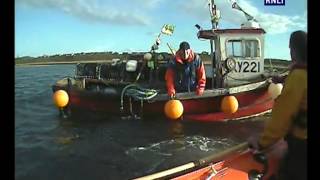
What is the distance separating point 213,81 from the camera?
3900mm

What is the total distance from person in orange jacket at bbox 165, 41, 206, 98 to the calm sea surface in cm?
31

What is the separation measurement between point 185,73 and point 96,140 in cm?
87

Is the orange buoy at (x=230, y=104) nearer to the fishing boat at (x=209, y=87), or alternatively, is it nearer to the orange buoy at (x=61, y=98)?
the fishing boat at (x=209, y=87)

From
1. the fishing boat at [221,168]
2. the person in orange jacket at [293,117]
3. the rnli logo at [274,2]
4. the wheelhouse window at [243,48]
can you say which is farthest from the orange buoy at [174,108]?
the person in orange jacket at [293,117]

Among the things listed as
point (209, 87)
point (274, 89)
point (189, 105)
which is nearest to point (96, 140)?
point (189, 105)

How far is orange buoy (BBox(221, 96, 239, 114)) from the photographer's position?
345 centimetres

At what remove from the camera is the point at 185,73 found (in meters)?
3.54

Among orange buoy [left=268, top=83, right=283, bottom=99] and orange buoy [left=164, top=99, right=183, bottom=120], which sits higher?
orange buoy [left=268, top=83, right=283, bottom=99]

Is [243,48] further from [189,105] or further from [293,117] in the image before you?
[293,117]

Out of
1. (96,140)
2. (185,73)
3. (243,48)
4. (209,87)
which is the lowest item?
(96,140)

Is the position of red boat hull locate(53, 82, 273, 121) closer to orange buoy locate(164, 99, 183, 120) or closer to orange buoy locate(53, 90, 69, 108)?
orange buoy locate(53, 90, 69, 108)

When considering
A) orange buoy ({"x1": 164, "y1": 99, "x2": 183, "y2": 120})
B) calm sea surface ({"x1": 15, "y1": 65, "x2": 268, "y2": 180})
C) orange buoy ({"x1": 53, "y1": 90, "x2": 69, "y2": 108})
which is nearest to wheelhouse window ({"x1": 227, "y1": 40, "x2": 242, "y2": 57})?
calm sea surface ({"x1": 15, "y1": 65, "x2": 268, "y2": 180})
